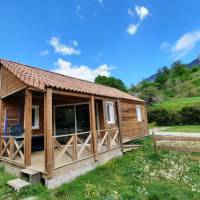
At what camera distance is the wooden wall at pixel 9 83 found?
5975 mm

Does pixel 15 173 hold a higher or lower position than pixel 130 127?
lower

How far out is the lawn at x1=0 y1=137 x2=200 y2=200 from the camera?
402 centimetres

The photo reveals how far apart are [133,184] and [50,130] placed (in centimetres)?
273

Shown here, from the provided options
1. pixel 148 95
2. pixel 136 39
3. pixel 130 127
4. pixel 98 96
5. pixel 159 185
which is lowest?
pixel 159 185

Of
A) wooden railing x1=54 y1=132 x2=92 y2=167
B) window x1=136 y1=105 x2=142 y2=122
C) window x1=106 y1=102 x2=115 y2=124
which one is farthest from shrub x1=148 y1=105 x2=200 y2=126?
wooden railing x1=54 y1=132 x2=92 y2=167

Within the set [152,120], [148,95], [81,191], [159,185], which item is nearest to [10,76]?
[81,191]

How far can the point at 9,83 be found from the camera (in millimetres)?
6637

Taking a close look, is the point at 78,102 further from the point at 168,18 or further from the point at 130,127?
the point at 168,18

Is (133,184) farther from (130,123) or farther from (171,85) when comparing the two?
(171,85)

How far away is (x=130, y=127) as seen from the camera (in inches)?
440

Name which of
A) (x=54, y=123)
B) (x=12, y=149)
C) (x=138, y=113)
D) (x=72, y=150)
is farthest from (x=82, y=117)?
(x=138, y=113)

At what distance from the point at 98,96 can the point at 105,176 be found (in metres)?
3.14

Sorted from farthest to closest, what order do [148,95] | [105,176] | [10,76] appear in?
[148,95] → [10,76] → [105,176]

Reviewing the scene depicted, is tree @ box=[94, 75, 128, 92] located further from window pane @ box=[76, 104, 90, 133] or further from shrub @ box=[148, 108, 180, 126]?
window pane @ box=[76, 104, 90, 133]
